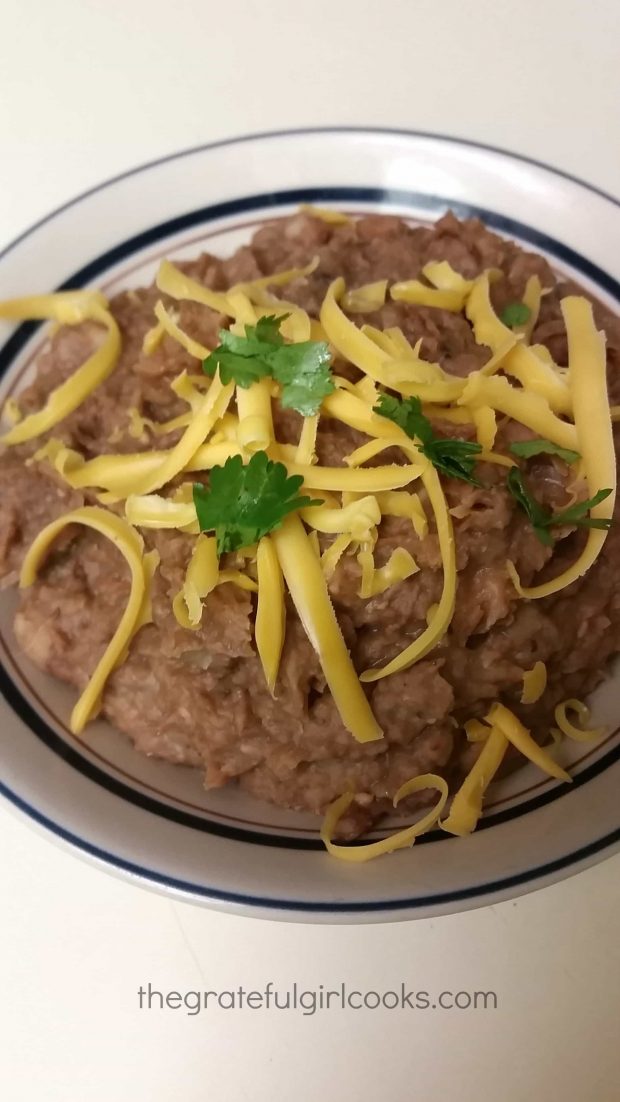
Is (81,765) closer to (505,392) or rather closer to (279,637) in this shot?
(279,637)

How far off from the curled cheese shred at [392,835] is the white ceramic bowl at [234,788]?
0.06 ft

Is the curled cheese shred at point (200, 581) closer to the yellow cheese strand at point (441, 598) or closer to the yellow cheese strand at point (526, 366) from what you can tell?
the yellow cheese strand at point (441, 598)

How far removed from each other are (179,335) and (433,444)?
0.55 meters

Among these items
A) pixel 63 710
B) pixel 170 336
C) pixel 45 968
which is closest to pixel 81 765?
pixel 63 710

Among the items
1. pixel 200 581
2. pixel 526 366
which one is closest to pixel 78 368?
pixel 200 581

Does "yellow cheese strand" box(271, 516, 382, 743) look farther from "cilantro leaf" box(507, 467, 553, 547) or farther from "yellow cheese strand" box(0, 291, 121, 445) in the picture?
"yellow cheese strand" box(0, 291, 121, 445)

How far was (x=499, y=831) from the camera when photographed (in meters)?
1.38

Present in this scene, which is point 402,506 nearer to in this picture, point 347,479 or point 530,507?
point 347,479

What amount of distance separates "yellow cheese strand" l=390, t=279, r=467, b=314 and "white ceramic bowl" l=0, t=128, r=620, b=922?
1.07ft

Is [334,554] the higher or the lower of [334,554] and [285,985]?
the higher

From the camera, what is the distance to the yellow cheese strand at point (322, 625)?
1357 millimetres

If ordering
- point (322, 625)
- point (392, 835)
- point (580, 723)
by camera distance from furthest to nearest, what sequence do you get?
point (580, 723)
point (392, 835)
point (322, 625)

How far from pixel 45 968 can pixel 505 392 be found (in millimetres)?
1222

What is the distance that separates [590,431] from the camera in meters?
1.49
